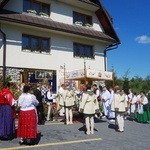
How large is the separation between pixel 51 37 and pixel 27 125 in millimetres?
10657

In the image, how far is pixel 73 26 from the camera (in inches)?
727

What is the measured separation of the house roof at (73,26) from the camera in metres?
14.7

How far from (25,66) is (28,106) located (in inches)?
335

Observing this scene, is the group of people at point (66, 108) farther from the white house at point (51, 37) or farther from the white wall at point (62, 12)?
the white wall at point (62, 12)

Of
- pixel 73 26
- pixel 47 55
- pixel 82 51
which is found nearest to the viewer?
pixel 47 55

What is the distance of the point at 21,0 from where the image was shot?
15.9 m

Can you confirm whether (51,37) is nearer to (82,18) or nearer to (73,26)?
(73,26)

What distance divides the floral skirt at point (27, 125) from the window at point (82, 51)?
11.6m

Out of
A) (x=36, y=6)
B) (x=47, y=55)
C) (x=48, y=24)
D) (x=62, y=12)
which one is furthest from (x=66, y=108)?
(x=62, y=12)

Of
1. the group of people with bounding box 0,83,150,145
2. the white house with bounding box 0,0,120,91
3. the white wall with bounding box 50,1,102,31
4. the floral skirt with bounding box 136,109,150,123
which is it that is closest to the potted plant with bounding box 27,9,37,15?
the white house with bounding box 0,0,120,91

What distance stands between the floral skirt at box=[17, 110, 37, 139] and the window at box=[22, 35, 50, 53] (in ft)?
29.9

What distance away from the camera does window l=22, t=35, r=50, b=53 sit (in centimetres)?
1608

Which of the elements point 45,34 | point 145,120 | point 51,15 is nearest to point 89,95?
point 145,120

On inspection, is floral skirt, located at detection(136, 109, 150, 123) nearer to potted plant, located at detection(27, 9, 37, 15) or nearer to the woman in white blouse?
the woman in white blouse
